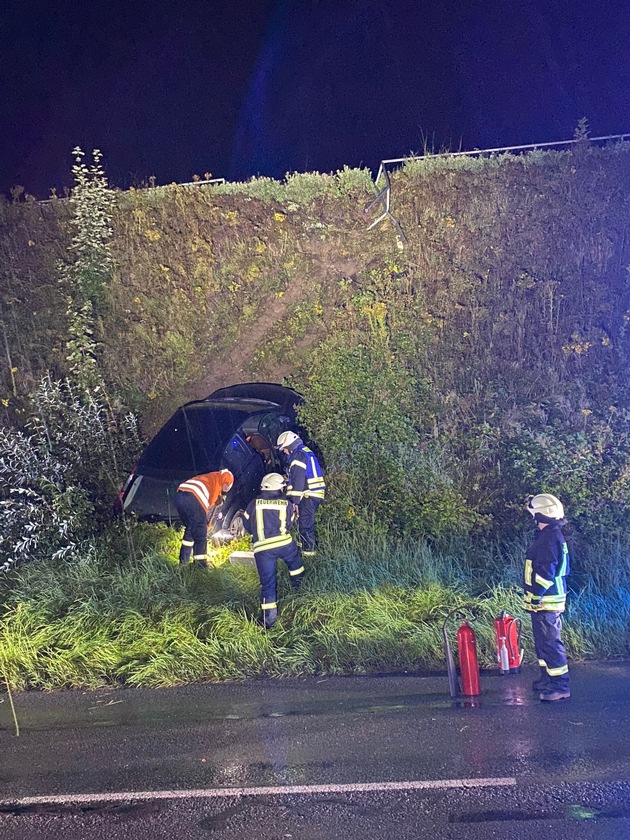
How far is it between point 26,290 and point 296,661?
31.7 ft

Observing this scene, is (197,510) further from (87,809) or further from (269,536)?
(87,809)

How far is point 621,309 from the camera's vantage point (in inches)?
427

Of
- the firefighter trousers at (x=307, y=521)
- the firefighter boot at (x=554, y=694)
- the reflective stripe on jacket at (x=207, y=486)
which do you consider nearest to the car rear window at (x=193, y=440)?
the reflective stripe on jacket at (x=207, y=486)

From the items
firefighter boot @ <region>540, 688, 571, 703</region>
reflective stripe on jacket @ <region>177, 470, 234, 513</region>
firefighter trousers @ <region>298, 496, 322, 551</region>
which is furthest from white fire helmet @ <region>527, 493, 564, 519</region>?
reflective stripe on jacket @ <region>177, 470, 234, 513</region>

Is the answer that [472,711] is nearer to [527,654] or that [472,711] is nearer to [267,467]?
[527,654]

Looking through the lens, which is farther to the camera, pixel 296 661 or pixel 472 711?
pixel 296 661

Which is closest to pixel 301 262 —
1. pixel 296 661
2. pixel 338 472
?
pixel 338 472

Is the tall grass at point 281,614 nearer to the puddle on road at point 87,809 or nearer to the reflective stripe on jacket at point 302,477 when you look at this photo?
the reflective stripe on jacket at point 302,477

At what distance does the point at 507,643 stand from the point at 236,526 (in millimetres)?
3880

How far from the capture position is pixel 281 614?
7.16 metres

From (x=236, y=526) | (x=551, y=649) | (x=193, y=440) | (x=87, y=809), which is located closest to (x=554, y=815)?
(x=551, y=649)

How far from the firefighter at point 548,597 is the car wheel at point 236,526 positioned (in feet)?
13.1

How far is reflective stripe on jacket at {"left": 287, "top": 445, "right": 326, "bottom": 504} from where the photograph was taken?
27.9ft

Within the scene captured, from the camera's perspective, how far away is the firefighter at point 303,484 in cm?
851
